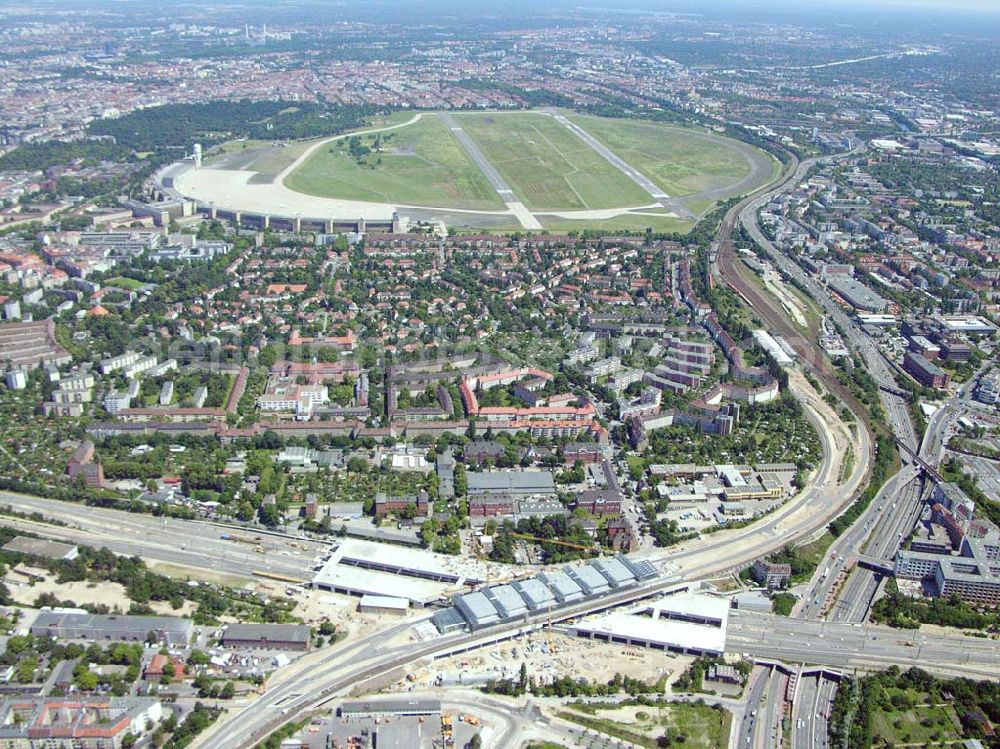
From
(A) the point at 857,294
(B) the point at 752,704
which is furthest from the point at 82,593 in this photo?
(A) the point at 857,294

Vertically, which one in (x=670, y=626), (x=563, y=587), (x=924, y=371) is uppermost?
(x=563, y=587)

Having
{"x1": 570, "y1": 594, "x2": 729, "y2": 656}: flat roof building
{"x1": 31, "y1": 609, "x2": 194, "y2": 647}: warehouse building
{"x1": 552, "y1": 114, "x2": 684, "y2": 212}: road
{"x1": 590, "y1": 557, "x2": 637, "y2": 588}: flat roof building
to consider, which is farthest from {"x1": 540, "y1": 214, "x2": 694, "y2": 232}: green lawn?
{"x1": 31, "y1": 609, "x2": 194, "y2": 647}: warehouse building

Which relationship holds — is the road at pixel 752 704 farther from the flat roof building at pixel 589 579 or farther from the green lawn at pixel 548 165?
the green lawn at pixel 548 165

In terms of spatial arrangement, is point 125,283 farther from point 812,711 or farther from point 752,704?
point 812,711

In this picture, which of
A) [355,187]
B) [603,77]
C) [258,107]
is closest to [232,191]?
[355,187]

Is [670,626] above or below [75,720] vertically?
below

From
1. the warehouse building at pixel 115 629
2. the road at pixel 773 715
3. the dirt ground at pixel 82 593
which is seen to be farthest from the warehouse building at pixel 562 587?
the dirt ground at pixel 82 593

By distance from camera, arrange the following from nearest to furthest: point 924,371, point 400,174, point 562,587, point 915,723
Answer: point 915,723
point 562,587
point 924,371
point 400,174
